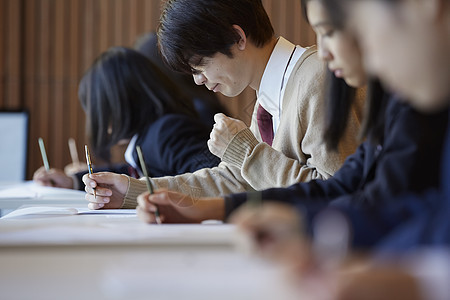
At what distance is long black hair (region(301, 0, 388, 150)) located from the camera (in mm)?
1051

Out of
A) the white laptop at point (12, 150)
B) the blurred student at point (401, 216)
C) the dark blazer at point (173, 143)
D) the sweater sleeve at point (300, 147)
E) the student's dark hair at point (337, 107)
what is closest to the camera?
the blurred student at point (401, 216)

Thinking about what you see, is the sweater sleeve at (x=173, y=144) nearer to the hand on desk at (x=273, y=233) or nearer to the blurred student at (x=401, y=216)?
the blurred student at (x=401, y=216)

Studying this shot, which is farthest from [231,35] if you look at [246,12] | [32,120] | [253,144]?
[32,120]

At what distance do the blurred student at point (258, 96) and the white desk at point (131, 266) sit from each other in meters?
0.47

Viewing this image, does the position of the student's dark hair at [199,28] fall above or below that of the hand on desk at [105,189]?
above

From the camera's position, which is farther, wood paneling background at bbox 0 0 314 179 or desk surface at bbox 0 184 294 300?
wood paneling background at bbox 0 0 314 179

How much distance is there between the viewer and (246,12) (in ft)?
5.14

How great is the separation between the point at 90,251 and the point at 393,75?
1.30 ft

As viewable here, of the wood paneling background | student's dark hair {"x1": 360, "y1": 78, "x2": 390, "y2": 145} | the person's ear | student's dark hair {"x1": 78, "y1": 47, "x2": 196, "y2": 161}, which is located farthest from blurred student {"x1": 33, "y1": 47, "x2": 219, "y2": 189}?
the wood paneling background

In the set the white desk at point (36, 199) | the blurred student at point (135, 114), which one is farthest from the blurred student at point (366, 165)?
the blurred student at point (135, 114)

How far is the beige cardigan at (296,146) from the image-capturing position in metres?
1.38

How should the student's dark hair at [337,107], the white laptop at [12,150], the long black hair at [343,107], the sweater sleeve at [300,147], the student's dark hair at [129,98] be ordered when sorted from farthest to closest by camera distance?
the white laptop at [12,150] < the student's dark hair at [129,98] < the sweater sleeve at [300,147] < the student's dark hair at [337,107] < the long black hair at [343,107]

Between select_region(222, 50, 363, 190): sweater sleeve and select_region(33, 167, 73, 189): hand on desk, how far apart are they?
1056 millimetres

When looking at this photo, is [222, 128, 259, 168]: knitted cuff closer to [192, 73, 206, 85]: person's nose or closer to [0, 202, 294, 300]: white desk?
[192, 73, 206, 85]: person's nose
